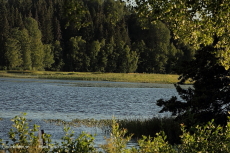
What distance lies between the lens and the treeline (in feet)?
395

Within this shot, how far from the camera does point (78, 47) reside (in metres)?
131

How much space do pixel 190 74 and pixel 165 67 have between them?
113101mm

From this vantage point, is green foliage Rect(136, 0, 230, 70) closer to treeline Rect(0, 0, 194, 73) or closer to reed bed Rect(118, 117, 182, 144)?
reed bed Rect(118, 117, 182, 144)

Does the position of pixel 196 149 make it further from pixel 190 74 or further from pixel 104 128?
pixel 104 128

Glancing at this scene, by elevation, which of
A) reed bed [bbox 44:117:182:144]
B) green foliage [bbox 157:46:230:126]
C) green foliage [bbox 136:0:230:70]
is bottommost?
reed bed [bbox 44:117:182:144]

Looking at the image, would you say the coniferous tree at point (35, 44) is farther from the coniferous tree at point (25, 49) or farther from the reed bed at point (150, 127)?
the reed bed at point (150, 127)

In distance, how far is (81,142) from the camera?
1064 centimetres

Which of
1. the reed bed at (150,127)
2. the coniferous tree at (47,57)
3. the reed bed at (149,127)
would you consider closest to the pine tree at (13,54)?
the coniferous tree at (47,57)

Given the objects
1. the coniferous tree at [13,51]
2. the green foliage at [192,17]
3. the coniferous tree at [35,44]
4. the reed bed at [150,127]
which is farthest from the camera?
the coniferous tree at [35,44]

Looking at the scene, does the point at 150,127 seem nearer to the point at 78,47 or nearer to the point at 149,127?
the point at 149,127

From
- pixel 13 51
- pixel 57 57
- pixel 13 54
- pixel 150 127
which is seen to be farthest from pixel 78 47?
pixel 150 127

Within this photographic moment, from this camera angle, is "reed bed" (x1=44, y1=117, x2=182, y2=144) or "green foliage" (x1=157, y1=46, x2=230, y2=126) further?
"reed bed" (x1=44, y1=117, x2=182, y2=144)

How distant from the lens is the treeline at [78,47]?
12031 cm

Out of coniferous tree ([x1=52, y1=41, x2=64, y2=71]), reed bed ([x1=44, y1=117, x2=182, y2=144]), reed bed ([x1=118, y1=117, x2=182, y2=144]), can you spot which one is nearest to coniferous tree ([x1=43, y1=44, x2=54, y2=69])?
coniferous tree ([x1=52, y1=41, x2=64, y2=71])
